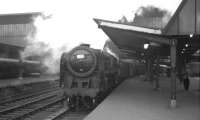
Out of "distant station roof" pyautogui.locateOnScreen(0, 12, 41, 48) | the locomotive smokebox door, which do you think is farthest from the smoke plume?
"distant station roof" pyautogui.locateOnScreen(0, 12, 41, 48)

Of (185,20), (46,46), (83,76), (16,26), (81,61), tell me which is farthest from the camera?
(16,26)

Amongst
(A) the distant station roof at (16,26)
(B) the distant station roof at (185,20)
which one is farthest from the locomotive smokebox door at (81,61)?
(A) the distant station roof at (16,26)

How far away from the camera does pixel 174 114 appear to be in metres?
9.70

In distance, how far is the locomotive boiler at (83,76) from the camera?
37.9 ft

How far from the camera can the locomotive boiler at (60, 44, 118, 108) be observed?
11.6m

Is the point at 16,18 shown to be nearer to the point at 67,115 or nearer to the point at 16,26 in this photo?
the point at 16,26

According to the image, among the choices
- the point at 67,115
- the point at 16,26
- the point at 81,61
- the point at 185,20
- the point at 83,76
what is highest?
the point at 16,26

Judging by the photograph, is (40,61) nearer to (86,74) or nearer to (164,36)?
(86,74)

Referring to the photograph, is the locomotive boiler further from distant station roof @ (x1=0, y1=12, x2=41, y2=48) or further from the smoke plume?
distant station roof @ (x1=0, y1=12, x2=41, y2=48)

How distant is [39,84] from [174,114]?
14.2m

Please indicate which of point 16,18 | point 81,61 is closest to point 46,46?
point 81,61

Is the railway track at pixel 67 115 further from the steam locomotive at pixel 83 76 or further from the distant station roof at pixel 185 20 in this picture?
the distant station roof at pixel 185 20

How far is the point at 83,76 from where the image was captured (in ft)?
38.7

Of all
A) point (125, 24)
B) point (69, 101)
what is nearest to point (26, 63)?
point (69, 101)
